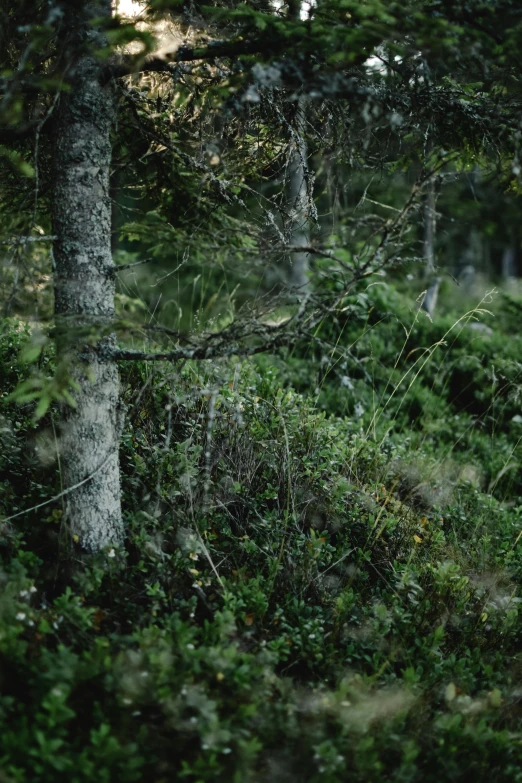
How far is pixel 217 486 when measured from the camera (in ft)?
13.7

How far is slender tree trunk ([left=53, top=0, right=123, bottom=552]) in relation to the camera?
3.37 metres

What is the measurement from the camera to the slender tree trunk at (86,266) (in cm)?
337

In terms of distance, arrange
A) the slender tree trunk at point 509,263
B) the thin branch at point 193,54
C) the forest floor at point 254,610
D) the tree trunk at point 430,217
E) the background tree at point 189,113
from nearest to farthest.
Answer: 1. the forest floor at point 254,610
2. the background tree at point 189,113
3. the thin branch at point 193,54
4. the tree trunk at point 430,217
5. the slender tree trunk at point 509,263

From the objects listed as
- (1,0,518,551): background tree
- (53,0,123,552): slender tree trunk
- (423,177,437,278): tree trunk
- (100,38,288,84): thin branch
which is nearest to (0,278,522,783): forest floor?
(53,0,123,552): slender tree trunk

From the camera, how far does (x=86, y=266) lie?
342cm

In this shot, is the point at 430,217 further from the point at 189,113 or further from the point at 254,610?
the point at 254,610

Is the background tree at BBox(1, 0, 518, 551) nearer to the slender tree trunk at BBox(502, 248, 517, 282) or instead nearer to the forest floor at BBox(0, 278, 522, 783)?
the forest floor at BBox(0, 278, 522, 783)

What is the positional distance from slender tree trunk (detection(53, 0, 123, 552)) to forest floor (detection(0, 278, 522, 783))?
7.9 inches

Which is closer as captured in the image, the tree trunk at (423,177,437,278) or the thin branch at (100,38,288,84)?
the thin branch at (100,38,288,84)

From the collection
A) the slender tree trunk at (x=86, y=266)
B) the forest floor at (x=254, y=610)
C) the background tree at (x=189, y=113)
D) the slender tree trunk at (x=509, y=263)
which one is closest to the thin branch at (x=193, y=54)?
the background tree at (x=189, y=113)

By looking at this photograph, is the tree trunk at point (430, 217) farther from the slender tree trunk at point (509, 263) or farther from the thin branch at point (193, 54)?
the slender tree trunk at point (509, 263)

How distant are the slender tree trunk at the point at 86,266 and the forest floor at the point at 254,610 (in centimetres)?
20

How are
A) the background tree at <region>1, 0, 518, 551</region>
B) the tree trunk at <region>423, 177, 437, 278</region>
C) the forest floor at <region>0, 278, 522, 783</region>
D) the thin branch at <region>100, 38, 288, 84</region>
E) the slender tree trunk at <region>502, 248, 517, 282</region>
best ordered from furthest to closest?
the slender tree trunk at <region>502, 248, 517, 282</region>, the tree trunk at <region>423, 177, 437, 278</region>, the thin branch at <region>100, 38, 288, 84</region>, the background tree at <region>1, 0, 518, 551</region>, the forest floor at <region>0, 278, 522, 783</region>

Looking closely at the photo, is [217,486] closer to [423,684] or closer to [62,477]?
[62,477]
